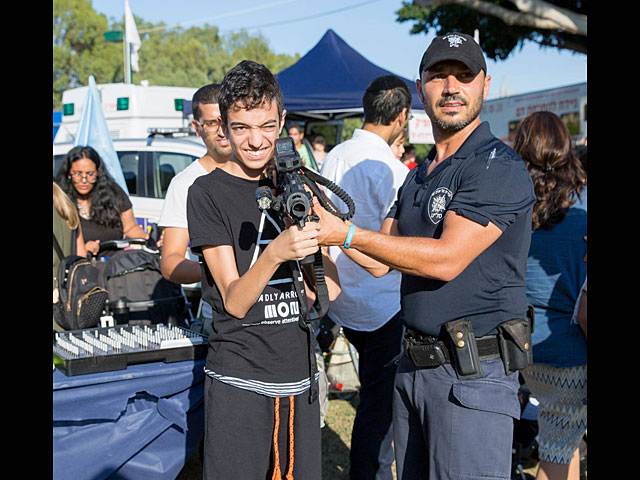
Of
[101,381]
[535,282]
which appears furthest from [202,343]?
[535,282]

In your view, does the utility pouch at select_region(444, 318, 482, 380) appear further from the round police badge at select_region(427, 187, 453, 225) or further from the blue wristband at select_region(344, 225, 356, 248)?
the blue wristband at select_region(344, 225, 356, 248)

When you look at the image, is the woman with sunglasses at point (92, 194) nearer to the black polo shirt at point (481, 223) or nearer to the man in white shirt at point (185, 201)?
the man in white shirt at point (185, 201)

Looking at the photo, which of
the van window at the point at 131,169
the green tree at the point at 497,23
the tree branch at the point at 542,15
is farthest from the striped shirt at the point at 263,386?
the green tree at the point at 497,23

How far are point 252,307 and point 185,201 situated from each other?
107 centimetres

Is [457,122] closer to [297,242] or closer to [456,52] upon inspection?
[456,52]

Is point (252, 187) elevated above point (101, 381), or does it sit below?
above

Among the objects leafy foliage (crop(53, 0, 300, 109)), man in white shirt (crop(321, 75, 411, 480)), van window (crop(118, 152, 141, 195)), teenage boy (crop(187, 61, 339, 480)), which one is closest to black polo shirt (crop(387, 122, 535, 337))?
teenage boy (crop(187, 61, 339, 480))

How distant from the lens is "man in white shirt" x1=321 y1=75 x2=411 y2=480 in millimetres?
3113

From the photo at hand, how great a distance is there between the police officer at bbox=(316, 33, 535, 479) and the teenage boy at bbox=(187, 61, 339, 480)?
33cm

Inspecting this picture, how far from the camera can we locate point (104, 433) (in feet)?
8.50

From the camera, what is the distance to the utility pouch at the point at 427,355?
6.57ft

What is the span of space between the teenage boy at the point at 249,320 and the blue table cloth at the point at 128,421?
25.3 inches
